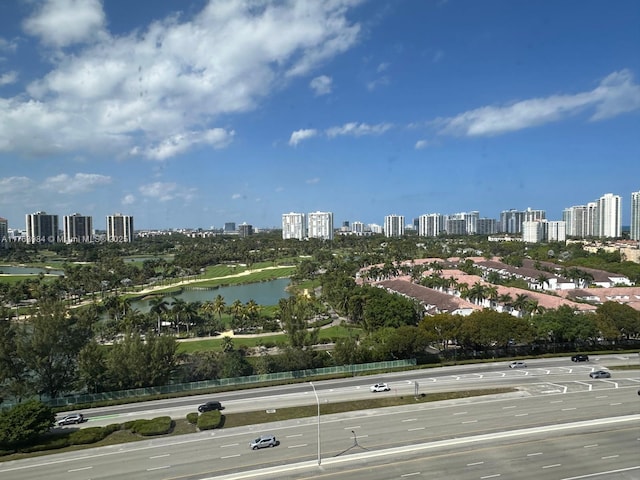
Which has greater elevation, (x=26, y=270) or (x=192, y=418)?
(x=26, y=270)

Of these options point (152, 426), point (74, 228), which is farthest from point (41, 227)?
point (152, 426)

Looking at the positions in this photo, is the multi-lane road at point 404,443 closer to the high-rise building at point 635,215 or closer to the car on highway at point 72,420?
the car on highway at point 72,420

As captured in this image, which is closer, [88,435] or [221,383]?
[88,435]

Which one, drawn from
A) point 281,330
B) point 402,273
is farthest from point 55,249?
point 281,330

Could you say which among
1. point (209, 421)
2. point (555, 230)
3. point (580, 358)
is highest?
point (555, 230)

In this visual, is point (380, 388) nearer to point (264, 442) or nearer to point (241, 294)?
point (264, 442)
